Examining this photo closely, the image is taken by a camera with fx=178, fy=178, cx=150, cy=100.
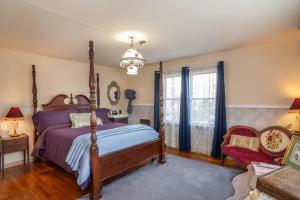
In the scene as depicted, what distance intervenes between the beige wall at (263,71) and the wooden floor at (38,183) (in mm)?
1424

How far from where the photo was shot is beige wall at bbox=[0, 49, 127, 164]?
3572 mm

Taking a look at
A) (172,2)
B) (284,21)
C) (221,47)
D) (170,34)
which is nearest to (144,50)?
(170,34)

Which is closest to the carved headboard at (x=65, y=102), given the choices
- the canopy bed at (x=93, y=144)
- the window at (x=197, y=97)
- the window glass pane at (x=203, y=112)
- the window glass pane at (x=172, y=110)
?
the canopy bed at (x=93, y=144)

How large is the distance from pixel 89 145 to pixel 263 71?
3.39 metres

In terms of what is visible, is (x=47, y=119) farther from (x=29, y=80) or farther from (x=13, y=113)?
(x=29, y=80)

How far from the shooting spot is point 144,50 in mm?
3797

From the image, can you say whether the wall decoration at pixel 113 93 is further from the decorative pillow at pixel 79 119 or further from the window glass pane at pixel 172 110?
the window glass pane at pixel 172 110

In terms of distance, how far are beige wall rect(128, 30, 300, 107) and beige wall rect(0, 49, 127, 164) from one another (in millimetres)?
3199

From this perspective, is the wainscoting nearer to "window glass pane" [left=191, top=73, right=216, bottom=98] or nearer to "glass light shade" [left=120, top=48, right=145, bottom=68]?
"window glass pane" [left=191, top=73, right=216, bottom=98]

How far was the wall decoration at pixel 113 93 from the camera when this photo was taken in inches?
217

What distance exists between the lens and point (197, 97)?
432 centimetres

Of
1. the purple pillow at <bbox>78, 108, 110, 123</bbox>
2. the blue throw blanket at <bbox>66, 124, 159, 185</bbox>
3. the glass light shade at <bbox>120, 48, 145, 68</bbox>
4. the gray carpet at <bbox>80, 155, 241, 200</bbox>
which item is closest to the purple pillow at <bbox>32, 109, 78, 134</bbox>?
the purple pillow at <bbox>78, 108, 110, 123</bbox>

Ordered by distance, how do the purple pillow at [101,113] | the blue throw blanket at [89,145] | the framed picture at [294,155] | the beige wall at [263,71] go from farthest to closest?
1. the purple pillow at [101,113]
2. the beige wall at [263,71]
3. the blue throw blanket at [89,145]
4. the framed picture at [294,155]

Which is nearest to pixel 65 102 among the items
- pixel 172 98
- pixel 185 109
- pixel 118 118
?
pixel 118 118
